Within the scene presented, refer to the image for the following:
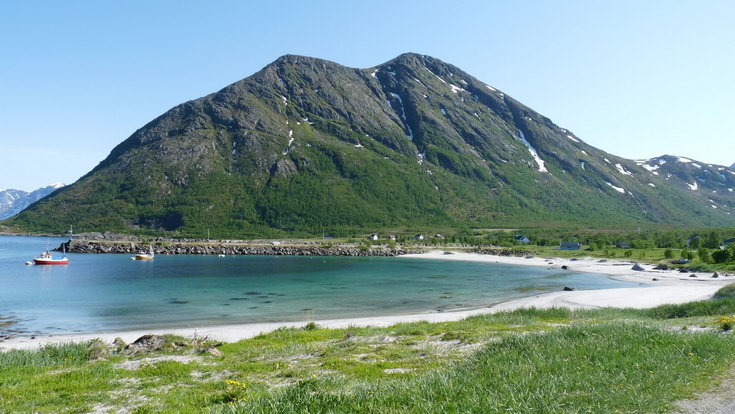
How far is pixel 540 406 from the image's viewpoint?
26.7 ft

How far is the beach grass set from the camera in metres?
8.69

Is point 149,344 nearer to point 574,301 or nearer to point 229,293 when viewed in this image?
point 229,293

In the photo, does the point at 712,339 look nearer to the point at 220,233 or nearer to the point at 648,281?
the point at 648,281

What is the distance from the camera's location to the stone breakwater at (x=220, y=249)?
479ft

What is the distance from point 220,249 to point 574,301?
121024 mm

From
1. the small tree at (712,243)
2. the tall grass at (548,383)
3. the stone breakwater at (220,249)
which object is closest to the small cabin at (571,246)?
the small tree at (712,243)

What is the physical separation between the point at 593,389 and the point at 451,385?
3029 millimetres

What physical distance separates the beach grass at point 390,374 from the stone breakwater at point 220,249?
126 meters

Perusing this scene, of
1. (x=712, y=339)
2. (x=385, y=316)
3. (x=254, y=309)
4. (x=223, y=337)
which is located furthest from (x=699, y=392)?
(x=254, y=309)

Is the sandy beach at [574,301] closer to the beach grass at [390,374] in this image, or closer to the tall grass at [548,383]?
the beach grass at [390,374]

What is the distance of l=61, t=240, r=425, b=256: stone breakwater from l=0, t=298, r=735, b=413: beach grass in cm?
12615

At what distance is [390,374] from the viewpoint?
13.9m

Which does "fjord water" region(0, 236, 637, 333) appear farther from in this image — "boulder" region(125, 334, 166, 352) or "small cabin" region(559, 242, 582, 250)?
"small cabin" region(559, 242, 582, 250)

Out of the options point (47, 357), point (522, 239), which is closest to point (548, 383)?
point (47, 357)
